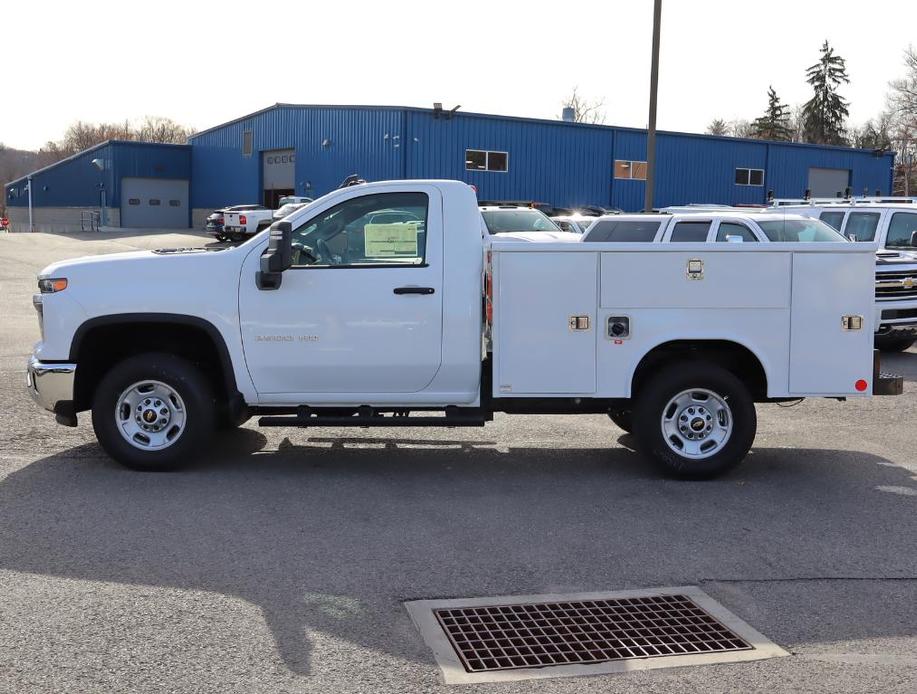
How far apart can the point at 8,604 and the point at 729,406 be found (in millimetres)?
4928

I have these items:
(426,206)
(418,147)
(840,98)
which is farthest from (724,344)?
(840,98)

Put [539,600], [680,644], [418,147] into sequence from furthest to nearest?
[418,147] < [539,600] < [680,644]

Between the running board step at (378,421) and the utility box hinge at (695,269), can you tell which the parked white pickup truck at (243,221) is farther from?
the utility box hinge at (695,269)

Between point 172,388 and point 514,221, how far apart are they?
13.4 m

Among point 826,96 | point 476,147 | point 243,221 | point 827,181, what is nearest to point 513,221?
point 243,221

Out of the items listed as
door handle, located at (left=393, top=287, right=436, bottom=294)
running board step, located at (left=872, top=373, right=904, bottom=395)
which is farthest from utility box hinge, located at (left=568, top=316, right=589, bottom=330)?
running board step, located at (left=872, top=373, right=904, bottom=395)

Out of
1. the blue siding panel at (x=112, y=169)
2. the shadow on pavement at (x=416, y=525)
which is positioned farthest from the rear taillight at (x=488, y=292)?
the blue siding panel at (x=112, y=169)

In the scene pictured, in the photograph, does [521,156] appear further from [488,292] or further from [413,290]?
[413,290]

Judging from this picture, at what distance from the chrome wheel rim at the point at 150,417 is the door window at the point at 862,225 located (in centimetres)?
1179

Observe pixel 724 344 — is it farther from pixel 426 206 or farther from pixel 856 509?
pixel 426 206

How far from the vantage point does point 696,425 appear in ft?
24.9

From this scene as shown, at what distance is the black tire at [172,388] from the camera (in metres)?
7.48

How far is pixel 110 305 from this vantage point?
7422 mm

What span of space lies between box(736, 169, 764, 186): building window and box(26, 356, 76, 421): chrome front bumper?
1748 inches
